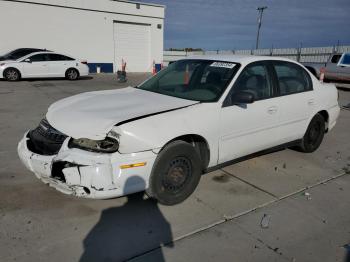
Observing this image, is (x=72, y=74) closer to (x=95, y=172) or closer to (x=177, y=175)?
(x=177, y=175)

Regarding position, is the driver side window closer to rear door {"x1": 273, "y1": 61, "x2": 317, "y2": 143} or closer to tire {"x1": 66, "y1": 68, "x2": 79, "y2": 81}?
rear door {"x1": 273, "y1": 61, "x2": 317, "y2": 143}

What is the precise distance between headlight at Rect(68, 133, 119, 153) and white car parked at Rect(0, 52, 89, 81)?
12731mm

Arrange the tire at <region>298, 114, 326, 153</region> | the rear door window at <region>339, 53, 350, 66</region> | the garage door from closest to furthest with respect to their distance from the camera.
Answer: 1. the tire at <region>298, 114, 326, 153</region>
2. the rear door window at <region>339, 53, 350, 66</region>
3. the garage door

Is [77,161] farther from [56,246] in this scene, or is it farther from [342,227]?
[342,227]

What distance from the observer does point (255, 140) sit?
388 centimetres

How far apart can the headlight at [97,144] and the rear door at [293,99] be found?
245 cm

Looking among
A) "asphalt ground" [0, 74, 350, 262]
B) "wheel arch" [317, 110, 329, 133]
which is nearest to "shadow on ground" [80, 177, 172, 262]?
"asphalt ground" [0, 74, 350, 262]

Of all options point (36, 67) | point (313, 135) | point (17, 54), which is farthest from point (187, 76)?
point (17, 54)

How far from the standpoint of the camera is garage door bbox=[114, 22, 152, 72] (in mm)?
21812

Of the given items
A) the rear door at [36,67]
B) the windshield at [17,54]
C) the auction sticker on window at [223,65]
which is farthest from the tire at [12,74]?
the auction sticker on window at [223,65]

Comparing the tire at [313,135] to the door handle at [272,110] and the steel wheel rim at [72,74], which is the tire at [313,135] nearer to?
the door handle at [272,110]

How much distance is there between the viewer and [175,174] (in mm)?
3219

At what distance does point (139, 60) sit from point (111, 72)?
2613mm

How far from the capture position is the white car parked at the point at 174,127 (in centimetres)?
274
